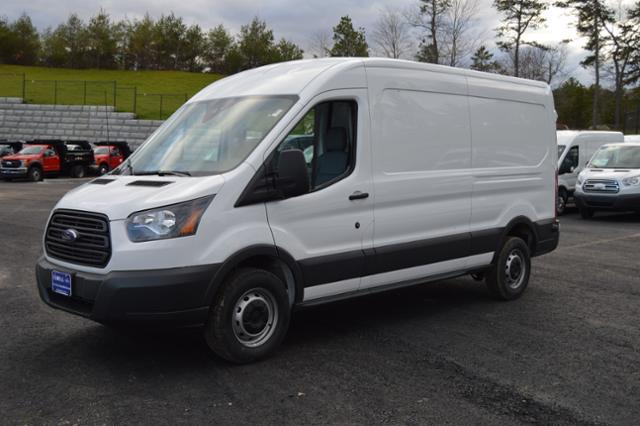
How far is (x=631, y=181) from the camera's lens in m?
16.2

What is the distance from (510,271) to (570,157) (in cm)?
1201

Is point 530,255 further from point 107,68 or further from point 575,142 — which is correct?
point 107,68

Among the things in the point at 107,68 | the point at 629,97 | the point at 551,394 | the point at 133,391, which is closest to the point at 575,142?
the point at 551,394

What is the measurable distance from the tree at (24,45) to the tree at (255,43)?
82.4 feet

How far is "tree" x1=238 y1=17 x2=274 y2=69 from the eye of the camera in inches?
3354

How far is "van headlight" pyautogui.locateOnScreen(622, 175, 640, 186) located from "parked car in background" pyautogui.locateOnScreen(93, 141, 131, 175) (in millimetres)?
23274

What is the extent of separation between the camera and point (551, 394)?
4.57m

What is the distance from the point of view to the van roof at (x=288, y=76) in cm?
557

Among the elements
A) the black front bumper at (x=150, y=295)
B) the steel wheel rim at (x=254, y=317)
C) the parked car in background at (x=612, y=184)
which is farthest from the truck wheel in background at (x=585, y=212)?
the black front bumper at (x=150, y=295)

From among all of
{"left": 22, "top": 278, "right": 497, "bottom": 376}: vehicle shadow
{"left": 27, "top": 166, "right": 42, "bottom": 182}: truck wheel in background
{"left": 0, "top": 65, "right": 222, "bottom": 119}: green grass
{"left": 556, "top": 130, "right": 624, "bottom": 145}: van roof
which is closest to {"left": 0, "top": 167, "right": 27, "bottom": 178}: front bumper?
{"left": 27, "top": 166, "right": 42, "bottom": 182}: truck wheel in background

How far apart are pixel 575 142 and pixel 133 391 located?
16201 mm

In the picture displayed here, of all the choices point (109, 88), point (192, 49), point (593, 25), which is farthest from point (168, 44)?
point (593, 25)

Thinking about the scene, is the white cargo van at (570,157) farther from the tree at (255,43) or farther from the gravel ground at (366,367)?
the tree at (255,43)

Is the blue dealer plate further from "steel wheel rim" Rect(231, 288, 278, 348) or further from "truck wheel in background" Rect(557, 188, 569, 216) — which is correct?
"truck wheel in background" Rect(557, 188, 569, 216)
